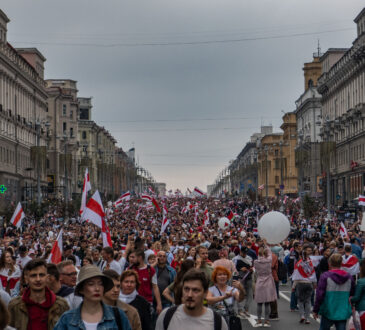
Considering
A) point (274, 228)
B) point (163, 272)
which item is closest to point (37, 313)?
point (163, 272)

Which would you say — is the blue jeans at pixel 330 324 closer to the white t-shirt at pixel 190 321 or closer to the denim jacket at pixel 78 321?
the white t-shirt at pixel 190 321

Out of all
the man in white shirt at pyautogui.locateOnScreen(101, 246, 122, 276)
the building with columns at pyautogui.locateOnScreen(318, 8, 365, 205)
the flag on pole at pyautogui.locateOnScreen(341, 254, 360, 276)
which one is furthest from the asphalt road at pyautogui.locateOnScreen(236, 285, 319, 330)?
the building with columns at pyautogui.locateOnScreen(318, 8, 365, 205)

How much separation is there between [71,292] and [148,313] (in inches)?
36.8

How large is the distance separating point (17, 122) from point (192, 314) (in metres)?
82.6

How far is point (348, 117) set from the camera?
81.8 meters

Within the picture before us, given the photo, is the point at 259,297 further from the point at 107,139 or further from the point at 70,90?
the point at 107,139

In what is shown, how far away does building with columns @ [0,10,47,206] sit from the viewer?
262 feet

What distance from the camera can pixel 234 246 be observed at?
69.8 ft

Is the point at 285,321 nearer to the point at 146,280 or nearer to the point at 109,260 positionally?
the point at 109,260

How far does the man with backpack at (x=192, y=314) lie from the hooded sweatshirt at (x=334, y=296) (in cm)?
566

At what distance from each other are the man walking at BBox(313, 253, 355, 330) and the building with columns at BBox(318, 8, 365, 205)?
5878cm

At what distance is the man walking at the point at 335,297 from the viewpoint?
1168cm

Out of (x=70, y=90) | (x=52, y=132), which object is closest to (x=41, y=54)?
(x=52, y=132)

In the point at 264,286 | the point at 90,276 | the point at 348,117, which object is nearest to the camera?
the point at 90,276
